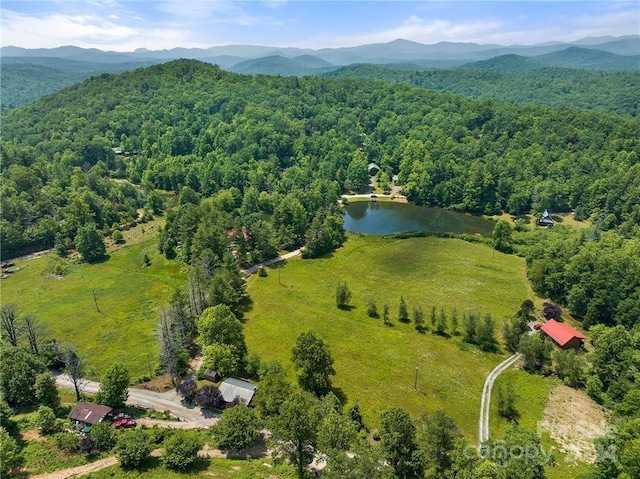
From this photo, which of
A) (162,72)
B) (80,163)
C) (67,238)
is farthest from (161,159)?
(162,72)

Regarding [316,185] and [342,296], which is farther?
[316,185]

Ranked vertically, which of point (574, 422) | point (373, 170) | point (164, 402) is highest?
point (373, 170)

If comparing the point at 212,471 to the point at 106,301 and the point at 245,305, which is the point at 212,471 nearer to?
the point at 245,305

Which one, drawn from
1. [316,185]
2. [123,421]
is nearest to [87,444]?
[123,421]

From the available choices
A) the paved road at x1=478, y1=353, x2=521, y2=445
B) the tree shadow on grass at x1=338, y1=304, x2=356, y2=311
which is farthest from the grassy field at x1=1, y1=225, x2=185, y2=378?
the paved road at x1=478, y1=353, x2=521, y2=445

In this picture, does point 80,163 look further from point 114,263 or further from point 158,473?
point 158,473

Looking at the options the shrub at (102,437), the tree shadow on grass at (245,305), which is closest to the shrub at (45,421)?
the shrub at (102,437)

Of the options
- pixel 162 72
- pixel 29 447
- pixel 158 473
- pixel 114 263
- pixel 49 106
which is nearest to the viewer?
pixel 158 473
